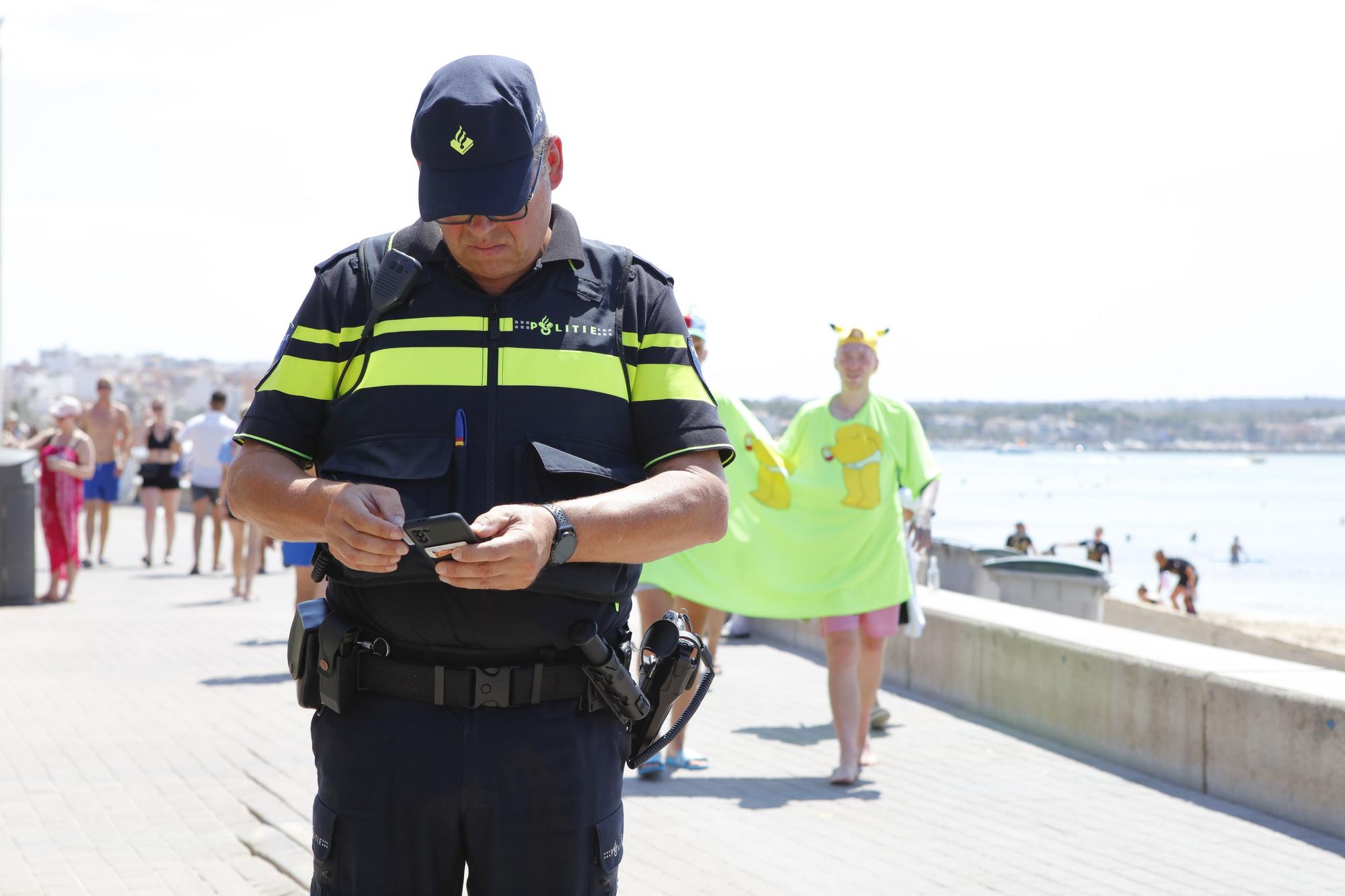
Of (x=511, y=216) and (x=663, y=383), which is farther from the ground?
(x=511, y=216)

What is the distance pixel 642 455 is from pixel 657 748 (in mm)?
600

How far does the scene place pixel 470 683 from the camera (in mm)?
2553

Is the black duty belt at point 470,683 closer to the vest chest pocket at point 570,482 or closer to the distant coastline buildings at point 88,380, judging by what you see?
the vest chest pocket at point 570,482

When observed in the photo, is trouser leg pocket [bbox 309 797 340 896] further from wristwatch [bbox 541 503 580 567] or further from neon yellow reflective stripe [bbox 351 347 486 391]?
neon yellow reflective stripe [bbox 351 347 486 391]

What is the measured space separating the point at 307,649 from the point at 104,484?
52.9 ft

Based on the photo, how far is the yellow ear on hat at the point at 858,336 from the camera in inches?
312

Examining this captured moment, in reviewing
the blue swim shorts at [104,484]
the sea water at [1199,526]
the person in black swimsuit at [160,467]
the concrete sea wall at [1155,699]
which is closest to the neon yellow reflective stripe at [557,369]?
the concrete sea wall at [1155,699]

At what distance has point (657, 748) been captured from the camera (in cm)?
291

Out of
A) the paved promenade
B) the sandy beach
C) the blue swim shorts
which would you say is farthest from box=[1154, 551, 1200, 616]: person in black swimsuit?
the paved promenade

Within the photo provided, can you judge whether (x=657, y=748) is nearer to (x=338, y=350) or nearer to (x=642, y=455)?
(x=642, y=455)

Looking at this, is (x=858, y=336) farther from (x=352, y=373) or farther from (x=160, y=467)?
(x=160, y=467)

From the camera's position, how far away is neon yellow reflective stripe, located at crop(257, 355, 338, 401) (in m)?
2.61

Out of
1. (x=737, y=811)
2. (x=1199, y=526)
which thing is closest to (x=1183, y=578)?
(x=737, y=811)

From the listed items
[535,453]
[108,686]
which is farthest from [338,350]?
[108,686]
